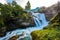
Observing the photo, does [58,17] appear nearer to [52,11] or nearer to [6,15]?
[52,11]

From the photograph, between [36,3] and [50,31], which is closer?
[50,31]

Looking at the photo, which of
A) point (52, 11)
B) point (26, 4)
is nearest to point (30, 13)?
point (26, 4)

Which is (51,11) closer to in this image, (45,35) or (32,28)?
(32,28)

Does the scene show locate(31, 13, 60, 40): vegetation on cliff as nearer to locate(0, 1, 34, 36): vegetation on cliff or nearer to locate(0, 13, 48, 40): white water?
locate(0, 13, 48, 40): white water

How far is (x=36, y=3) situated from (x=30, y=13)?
10.0 inches

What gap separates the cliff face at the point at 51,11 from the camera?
416 cm

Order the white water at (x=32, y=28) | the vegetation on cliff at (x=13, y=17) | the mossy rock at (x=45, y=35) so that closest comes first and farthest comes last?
the mossy rock at (x=45, y=35), the white water at (x=32, y=28), the vegetation on cliff at (x=13, y=17)

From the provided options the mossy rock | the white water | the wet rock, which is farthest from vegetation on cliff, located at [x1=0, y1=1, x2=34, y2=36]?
the mossy rock

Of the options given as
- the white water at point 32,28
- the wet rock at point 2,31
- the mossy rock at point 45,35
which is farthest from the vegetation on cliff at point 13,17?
the mossy rock at point 45,35

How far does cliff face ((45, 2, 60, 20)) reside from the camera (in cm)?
416

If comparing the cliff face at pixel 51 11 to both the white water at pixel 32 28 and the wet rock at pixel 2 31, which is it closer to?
the white water at pixel 32 28

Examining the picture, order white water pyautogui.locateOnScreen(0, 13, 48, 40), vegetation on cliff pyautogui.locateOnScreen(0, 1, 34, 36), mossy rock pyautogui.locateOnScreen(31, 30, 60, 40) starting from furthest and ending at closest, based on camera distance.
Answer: vegetation on cliff pyautogui.locateOnScreen(0, 1, 34, 36), white water pyautogui.locateOnScreen(0, 13, 48, 40), mossy rock pyautogui.locateOnScreen(31, 30, 60, 40)

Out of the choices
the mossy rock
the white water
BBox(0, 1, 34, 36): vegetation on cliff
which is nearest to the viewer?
the mossy rock

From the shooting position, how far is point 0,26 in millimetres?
4227
